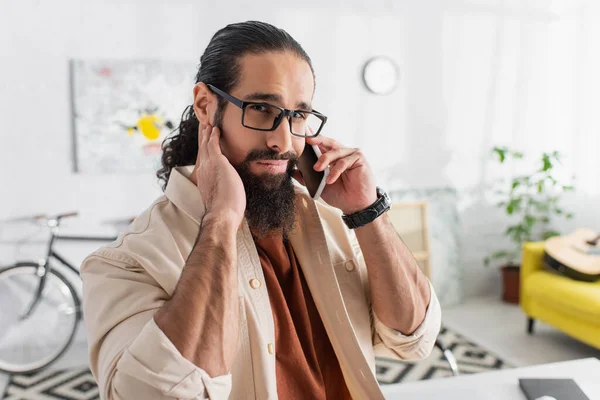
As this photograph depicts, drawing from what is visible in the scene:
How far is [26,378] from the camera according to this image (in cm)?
327

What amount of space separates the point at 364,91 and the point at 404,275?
3.14 meters

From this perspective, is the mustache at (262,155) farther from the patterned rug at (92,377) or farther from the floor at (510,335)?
the floor at (510,335)

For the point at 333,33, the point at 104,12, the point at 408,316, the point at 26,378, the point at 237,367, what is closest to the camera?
the point at 237,367

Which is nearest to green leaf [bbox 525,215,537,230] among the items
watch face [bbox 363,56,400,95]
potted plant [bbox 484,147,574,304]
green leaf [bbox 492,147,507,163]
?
potted plant [bbox 484,147,574,304]

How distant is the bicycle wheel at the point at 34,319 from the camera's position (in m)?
3.46

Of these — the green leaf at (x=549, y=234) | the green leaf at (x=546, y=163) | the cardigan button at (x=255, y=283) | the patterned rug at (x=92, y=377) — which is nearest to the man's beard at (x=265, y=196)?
the cardigan button at (x=255, y=283)

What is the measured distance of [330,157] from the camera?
1.26 metres

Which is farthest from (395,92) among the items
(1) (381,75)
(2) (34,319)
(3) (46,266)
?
(2) (34,319)

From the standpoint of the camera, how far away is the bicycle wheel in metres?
3.46

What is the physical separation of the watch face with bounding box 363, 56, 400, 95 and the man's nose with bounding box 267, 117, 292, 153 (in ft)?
10.3

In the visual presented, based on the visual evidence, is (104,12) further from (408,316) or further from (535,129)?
(535,129)

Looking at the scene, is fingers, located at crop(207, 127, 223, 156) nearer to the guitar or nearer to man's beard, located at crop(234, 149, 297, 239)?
man's beard, located at crop(234, 149, 297, 239)

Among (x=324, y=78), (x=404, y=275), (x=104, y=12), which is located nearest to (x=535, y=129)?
(x=324, y=78)

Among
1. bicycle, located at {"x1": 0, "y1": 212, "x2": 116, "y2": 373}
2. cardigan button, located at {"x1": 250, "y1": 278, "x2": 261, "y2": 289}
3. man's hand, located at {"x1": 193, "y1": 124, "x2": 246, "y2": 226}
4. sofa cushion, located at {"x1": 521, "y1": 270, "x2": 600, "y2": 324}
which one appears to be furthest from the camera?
bicycle, located at {"x1": 0, "y1": 212, "x2": 116, "y2": 373}
